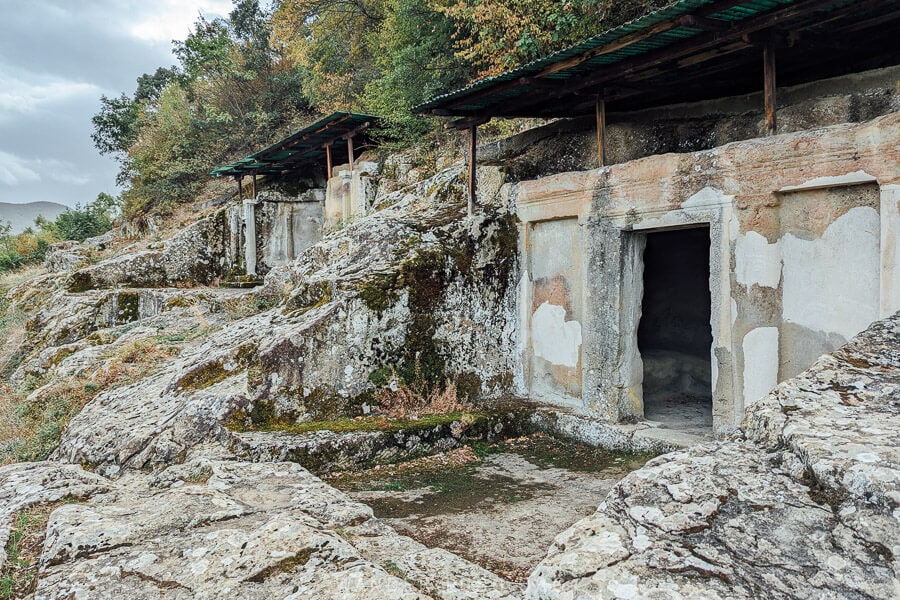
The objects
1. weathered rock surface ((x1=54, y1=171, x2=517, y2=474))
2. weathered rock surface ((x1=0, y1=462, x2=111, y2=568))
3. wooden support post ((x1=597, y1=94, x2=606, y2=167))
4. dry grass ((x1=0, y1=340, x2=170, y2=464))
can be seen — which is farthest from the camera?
dry grass ((x1=0, y1=340, x2=170, y2=464))

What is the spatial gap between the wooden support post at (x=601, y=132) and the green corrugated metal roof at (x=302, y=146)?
7.80 meters

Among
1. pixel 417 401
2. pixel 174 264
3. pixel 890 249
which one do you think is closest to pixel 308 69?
pixel 174 264

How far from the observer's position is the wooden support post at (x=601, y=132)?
686 centimetres

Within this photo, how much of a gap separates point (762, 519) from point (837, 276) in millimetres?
3783

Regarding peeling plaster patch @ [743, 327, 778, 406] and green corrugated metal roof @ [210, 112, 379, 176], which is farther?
green corrugated metal roof @ [210, 112, 379, 176]

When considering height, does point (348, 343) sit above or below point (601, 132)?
below

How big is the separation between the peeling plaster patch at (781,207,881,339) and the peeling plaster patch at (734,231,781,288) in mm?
83

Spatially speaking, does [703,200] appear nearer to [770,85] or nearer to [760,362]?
[770,85]

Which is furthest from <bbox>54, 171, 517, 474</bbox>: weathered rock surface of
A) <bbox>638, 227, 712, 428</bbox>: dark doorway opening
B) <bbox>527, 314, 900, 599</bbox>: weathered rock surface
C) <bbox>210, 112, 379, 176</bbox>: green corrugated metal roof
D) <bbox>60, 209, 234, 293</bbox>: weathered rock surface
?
<bbox>60, 209, 234, 293</bbox>: weathered rock surface

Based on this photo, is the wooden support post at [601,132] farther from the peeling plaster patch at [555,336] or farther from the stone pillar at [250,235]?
the stone pillar at [250,235]

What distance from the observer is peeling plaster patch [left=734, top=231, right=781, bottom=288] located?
5.39 m

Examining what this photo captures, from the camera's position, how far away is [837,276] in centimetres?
503

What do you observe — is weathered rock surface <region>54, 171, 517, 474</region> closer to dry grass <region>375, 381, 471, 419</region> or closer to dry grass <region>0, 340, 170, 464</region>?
dry grass <region>375, 381, 471, 419</region>

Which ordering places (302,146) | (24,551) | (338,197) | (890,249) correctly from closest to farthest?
1. (24,551)
2. (890,249)
3. (338,197)
4. (302,146)
